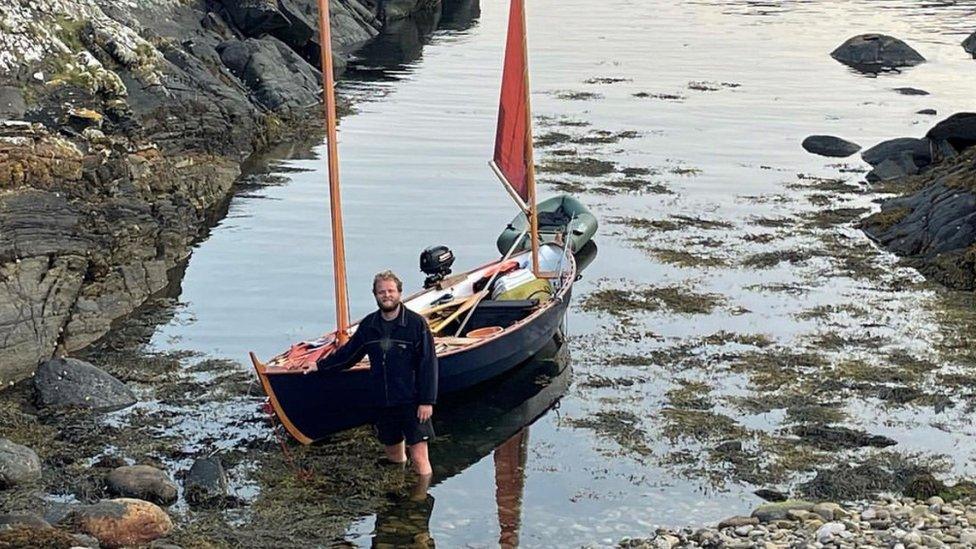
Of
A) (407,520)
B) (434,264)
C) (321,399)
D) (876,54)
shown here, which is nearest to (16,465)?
(321,399)

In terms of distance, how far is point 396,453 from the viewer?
17234 mm

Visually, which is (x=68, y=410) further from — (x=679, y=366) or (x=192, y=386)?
(x=679, y=366)

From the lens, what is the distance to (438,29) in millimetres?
78000

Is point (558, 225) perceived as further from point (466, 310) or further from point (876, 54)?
point (876, 54)

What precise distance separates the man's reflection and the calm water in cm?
14

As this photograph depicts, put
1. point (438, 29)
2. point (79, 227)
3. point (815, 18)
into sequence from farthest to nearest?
point (815, 18) → point (438, 29) → point (79, 227)

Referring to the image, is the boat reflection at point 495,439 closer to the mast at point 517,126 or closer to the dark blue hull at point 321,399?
the dark blue hull at point 321,399

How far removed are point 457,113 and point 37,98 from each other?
66.1 feet

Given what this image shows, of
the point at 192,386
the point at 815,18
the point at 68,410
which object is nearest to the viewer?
the point at 68,410

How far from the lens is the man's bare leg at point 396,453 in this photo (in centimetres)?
1719

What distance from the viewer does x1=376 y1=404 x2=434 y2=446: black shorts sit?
652 inches

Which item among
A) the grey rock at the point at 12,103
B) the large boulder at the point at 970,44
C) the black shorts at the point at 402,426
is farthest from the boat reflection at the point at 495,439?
the large boulder at the point at 970,44

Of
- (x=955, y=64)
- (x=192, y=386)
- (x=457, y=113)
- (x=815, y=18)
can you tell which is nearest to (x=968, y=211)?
(x=192, y=386)

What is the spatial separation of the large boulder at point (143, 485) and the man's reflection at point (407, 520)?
245cm
